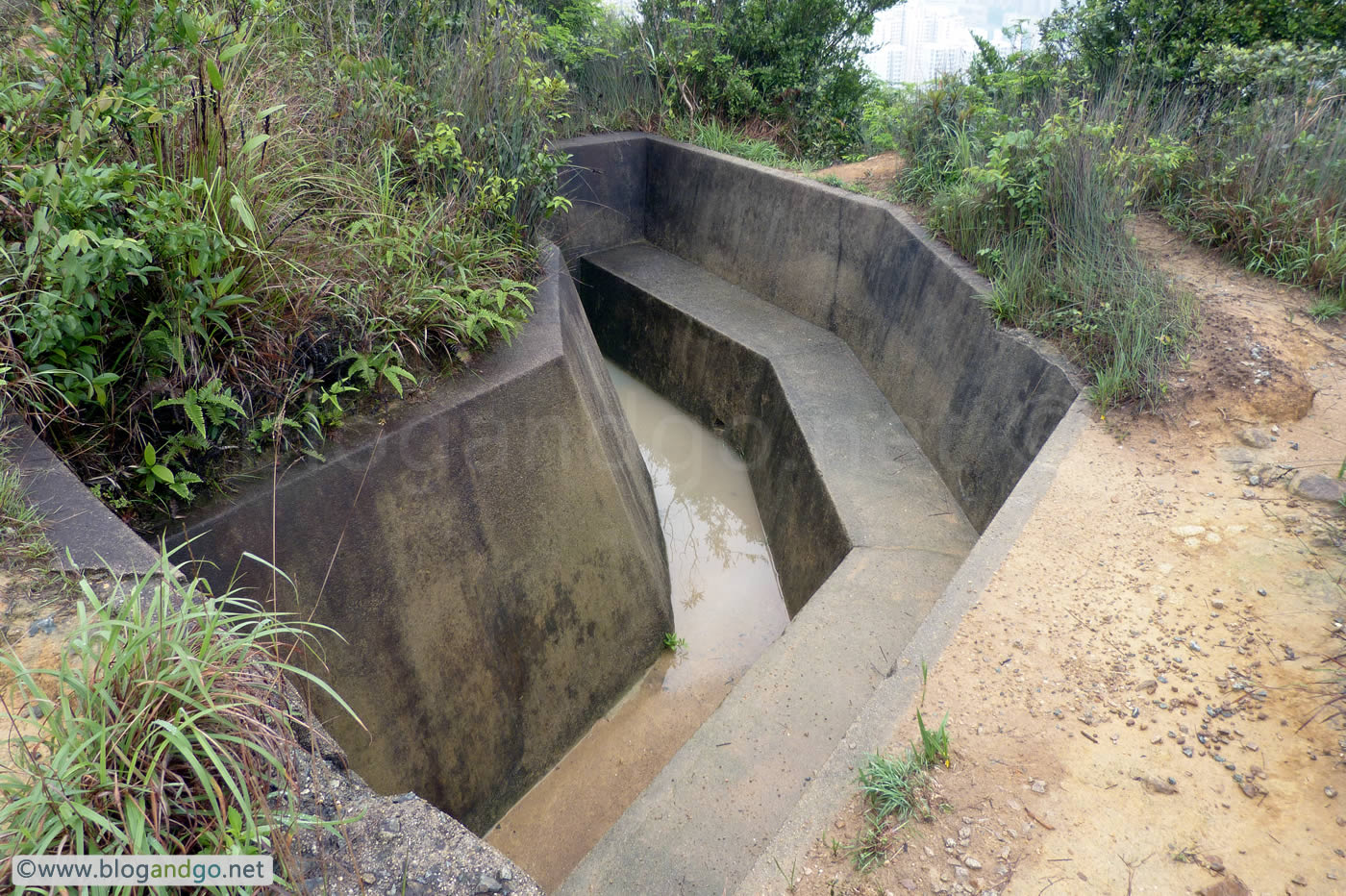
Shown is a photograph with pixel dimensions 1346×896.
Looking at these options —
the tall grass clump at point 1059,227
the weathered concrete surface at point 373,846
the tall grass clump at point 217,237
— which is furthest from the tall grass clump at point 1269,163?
the weathered concrete surface at point 373,846

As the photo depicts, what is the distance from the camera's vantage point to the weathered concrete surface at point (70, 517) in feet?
5.97

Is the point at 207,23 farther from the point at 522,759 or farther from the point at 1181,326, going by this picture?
the point at 1181,326

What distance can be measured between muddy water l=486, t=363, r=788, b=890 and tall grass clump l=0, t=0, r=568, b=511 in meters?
1.86

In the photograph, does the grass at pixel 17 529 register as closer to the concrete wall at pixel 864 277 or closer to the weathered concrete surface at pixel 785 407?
the weathered concrete surface at pixel 785 407

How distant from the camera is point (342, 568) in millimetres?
2662

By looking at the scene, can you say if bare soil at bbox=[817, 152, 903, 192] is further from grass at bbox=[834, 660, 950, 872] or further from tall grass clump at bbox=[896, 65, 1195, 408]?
grass at bbox=[834, 660, 950, 872]

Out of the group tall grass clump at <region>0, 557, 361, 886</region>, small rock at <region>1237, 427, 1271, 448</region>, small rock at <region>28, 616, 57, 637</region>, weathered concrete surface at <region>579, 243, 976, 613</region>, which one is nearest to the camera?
tall grass clump at <region>0, 557, 361, 886</region>

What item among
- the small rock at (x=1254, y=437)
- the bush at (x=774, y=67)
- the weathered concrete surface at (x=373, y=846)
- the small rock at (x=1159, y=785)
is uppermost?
the bush at (x=774, y=67)

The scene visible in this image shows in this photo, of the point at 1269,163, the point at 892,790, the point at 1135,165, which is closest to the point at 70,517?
the point at 892,790

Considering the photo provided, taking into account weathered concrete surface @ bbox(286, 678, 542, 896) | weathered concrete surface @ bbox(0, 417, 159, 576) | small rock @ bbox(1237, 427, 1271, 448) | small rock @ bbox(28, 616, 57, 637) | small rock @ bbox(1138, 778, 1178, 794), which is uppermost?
small rock @ bbox(1237, 427, 1271, 448)

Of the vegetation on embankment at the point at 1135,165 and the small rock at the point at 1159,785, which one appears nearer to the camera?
the small rock at the point at 1159,785

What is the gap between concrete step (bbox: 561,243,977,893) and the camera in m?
2.43

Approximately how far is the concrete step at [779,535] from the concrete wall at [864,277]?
0.16 metres

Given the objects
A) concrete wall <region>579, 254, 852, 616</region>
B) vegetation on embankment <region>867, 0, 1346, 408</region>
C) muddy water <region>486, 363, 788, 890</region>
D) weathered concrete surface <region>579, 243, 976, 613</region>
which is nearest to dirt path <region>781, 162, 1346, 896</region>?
vegetation on embankment <region>867, 0, 1346, 408</region>
